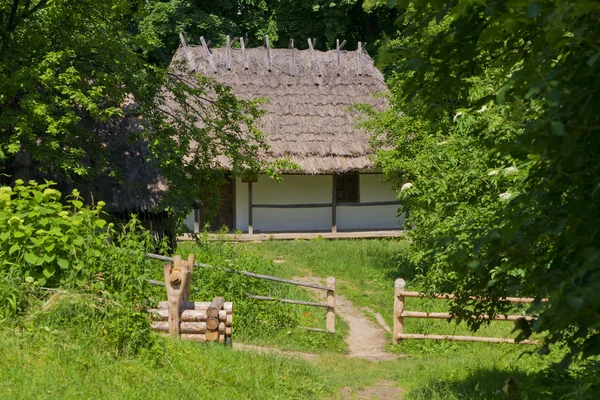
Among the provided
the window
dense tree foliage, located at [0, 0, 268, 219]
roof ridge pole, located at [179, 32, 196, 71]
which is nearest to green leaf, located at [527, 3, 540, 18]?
dense tree foliage, located at [0, 0, 268, 219]

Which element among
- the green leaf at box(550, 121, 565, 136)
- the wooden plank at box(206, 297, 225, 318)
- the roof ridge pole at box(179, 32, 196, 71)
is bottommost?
the wooden plank at box(206, 297, 225, 318)

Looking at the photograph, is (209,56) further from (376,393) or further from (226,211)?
(376,393)

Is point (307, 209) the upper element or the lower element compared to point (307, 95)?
lower

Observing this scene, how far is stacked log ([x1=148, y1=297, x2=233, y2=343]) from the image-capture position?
355 inches

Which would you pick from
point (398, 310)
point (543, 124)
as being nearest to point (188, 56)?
point (398, 310)

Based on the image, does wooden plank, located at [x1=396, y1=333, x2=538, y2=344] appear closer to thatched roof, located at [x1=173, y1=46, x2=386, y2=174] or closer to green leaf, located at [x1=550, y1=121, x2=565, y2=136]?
green leaf, located at [x1=550, y1=121, x2=565, y2=136]

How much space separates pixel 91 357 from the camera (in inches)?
258

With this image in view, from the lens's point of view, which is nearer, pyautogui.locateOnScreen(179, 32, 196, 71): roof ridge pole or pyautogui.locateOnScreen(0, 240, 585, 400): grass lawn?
pyautogui.locateOnScreen(0, 240, 585, 400): grass lawn

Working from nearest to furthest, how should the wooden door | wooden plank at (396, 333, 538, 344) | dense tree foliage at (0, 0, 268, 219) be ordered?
dense tree foliage at (0, 0, 268, 219) → wooden plank at (396, 333, 538, 344) → the wooden door

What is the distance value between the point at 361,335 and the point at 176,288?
4.31 m

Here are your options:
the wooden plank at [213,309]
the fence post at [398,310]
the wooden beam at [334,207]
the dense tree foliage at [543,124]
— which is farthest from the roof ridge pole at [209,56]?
the dense tree foliage at [543,124]

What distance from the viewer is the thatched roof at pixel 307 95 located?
21266 millimetres

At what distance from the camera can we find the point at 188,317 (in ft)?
29.7

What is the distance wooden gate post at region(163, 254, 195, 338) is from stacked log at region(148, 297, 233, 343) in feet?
0.33
